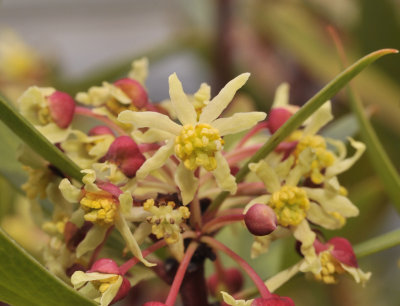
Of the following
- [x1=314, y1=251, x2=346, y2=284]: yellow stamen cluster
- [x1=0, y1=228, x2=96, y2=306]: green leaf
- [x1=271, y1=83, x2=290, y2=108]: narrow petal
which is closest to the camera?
[x1=0, y1=228, x2=96, y2=306]: green leaf

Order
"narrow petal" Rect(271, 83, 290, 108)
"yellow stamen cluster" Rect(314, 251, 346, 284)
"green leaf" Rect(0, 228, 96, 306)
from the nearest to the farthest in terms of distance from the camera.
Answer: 1. "green leaf" Rect(0, 228, 96, 306)
2. "yellow stamen cluster" Rect(314, 251, 346, 284)
3. "narrow petal" Rect(271, 83, 290, 108)

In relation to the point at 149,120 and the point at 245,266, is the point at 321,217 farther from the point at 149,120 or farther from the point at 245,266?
the point at 149,120

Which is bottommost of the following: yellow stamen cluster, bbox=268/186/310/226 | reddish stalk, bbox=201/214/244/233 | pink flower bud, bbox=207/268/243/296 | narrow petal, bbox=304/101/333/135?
pink flower bud, bbox=207/268/243/296

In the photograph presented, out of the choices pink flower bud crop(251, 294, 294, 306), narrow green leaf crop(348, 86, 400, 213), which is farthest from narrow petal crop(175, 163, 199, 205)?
narrow green leaf crop(348, 86, 400, 213)

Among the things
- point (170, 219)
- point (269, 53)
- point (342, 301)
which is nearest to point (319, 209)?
point (170, 219)

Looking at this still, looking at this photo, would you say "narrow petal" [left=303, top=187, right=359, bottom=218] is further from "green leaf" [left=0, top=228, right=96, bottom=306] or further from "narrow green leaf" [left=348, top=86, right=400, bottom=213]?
"green leaf" [left=0, top=228, right=96, bottom=306]

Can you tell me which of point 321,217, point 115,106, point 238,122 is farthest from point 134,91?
point 321,217

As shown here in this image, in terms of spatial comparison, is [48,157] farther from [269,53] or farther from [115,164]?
[269,53]
